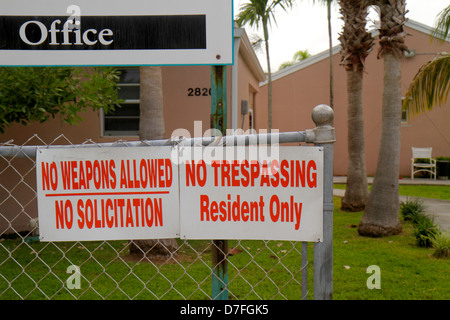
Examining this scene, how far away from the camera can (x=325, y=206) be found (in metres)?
1.89

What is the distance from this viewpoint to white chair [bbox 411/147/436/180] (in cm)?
1581

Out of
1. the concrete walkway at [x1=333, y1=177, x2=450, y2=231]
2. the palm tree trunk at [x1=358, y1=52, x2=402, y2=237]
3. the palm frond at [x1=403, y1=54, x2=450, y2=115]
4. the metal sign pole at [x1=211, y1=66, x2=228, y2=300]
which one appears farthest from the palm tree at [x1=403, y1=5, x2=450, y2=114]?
the metal sign pole at [x1=211, y1=66, x2=228, y2=300]

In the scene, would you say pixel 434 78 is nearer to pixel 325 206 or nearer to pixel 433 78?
pixel 433 78

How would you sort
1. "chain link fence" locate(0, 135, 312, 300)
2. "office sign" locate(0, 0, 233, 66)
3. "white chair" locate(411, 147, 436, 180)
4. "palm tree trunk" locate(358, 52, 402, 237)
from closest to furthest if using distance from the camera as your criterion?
"office sign" locate(0, 0, 233, 66) → "chain link fence" locate(0, 135, 312, 300) → "palm tree trunk" locate(358, 52, 402, 237) → "white chair" locate(411, 147, 436, 180)

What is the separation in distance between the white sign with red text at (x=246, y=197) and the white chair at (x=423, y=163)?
50.7 ft

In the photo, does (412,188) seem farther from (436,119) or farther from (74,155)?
(74,155)

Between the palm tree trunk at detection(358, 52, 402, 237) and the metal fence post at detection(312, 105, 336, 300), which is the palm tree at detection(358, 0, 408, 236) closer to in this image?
the palm tree trunk at detection(358, 52, 402, 237)

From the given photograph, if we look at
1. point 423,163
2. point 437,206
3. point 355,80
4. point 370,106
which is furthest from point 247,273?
point 370,106

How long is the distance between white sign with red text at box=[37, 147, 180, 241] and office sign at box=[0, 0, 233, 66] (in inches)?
20.1

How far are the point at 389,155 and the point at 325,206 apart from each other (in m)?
5.40

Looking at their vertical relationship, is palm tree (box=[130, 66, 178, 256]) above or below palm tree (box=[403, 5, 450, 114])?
below

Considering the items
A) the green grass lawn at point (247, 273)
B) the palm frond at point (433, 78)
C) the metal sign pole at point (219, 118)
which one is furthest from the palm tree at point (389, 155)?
the metal sign pole at point (219, 118)

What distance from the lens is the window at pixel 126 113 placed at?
332 inches
